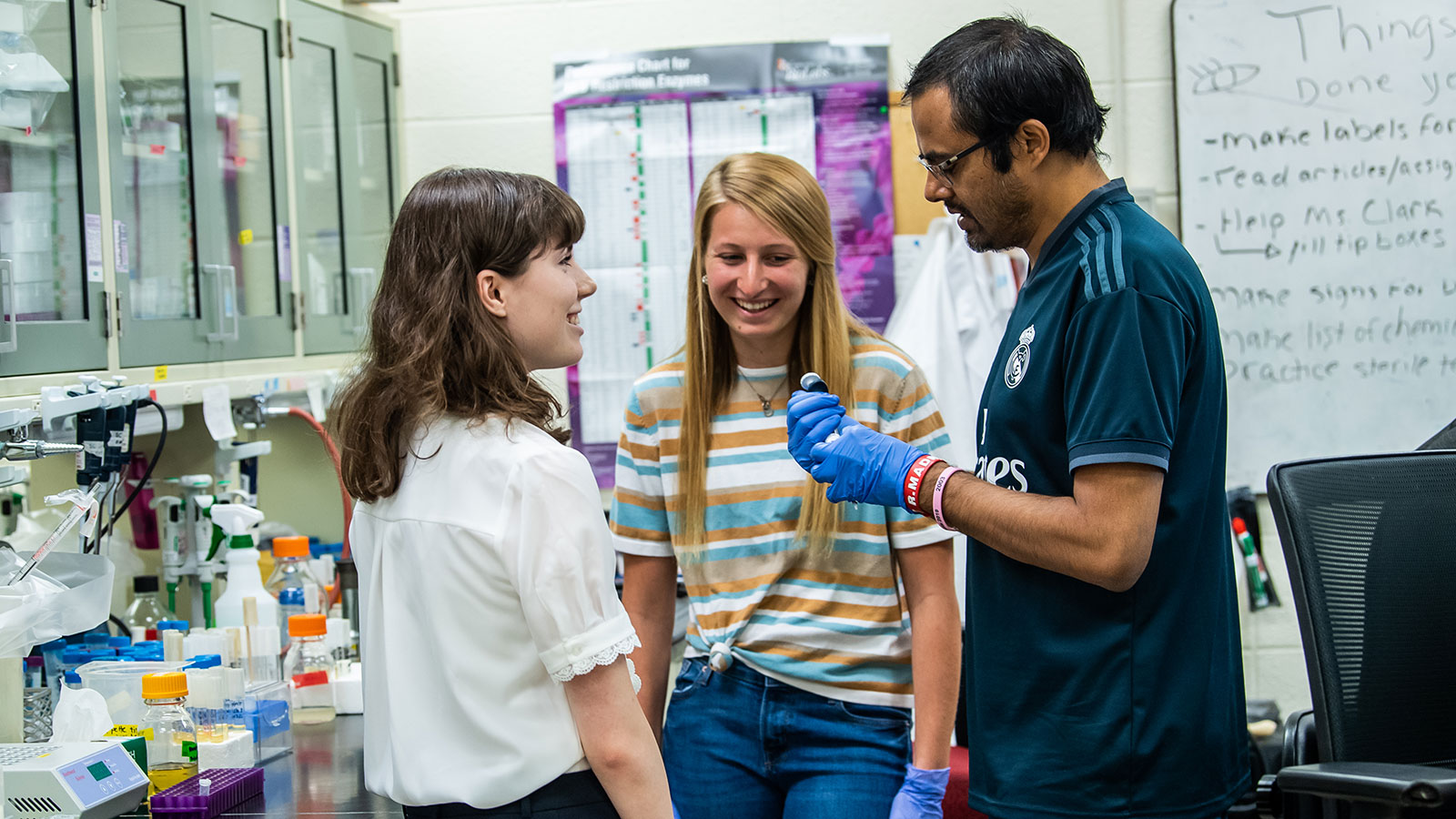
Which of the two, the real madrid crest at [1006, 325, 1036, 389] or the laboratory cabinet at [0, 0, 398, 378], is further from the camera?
the laboratory cabinet at [0, 0, 398, 378]

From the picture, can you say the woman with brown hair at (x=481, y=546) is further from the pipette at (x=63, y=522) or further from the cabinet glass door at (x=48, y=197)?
the cabinet glass door at (x=48, y=197)

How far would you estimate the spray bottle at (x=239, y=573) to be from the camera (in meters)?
1.96

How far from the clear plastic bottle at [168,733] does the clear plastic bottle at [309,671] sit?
285 mm

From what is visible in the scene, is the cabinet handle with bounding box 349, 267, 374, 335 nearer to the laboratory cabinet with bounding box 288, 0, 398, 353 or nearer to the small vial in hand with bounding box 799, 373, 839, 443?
the laboratory cabinet with bounding box 288, 0, 398, 353

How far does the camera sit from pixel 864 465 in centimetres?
136

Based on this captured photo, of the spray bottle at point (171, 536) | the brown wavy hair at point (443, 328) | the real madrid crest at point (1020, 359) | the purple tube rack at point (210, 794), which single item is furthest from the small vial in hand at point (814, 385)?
the spray bottle at point (171, 536)

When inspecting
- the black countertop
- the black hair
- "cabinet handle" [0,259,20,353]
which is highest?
the black hair

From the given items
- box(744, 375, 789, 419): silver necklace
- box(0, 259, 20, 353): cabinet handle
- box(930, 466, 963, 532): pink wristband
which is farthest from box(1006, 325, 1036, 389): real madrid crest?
box(0, 259, 20, 353): cabinet handle

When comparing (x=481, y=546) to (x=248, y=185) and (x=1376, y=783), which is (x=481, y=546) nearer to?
(x=1376, y=783)

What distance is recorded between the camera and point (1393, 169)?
2.58 metres

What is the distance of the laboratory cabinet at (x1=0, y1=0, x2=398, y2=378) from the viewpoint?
172cm

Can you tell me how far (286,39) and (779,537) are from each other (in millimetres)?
1579

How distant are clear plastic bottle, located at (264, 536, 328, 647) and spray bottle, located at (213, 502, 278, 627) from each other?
50mm

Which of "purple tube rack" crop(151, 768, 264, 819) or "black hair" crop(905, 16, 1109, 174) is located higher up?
"black hair" crop(905, 16, 1109, 174)
